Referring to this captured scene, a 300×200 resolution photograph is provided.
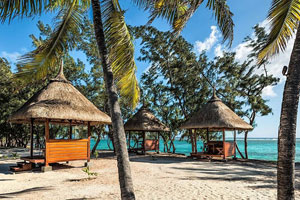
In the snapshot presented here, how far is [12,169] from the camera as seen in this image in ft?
28.3

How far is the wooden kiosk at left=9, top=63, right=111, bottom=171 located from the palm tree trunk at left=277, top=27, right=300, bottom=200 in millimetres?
8023

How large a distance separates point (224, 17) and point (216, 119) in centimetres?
948

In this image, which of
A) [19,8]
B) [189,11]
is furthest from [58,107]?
[189,11]

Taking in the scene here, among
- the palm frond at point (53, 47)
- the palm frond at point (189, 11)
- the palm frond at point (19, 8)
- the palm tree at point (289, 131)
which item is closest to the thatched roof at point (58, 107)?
the palm frond at point (53, 47)

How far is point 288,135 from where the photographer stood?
2443 millimetres

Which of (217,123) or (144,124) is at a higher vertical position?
(217,123)

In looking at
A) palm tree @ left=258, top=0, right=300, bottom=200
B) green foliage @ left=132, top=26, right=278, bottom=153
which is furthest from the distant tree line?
palm tree @ left=258, top=0, right=300, bottom=200

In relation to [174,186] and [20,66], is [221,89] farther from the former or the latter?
[20,66]

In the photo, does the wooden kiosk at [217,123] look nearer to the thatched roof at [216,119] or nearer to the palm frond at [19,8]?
the thatched roof at [216,119]

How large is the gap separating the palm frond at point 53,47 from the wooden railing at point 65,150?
4.37 meters

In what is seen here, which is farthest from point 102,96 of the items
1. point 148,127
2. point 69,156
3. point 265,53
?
point 265,53

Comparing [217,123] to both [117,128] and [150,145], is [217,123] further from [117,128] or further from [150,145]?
[117,128]

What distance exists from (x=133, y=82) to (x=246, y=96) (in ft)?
46.8

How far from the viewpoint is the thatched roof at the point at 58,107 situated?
28.3 ft
